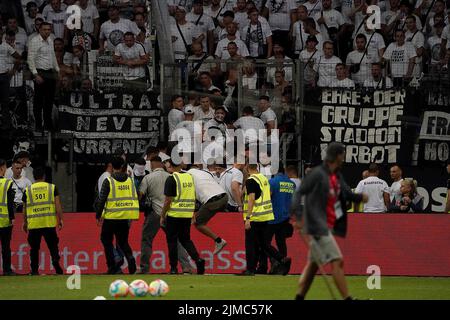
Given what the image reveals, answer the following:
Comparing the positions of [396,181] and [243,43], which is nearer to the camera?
[396,181]

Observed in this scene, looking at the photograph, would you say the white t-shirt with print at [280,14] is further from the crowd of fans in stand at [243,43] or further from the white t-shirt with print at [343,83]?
the white t-shirt with print at [343,83]

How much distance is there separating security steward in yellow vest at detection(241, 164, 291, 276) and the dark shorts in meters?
0.48

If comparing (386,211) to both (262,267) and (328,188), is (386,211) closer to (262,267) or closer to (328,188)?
(262,267)

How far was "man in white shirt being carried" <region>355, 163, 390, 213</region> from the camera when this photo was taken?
22422 mm

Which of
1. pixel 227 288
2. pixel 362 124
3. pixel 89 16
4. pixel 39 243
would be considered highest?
pixel 89 16

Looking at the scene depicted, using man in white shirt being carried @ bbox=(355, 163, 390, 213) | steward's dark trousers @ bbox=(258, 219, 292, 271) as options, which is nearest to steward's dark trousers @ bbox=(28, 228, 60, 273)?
steward's dark trousers @ bbox=(258, 219, 292, 271)

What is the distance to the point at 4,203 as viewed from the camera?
21.4 meters

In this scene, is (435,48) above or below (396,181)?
above

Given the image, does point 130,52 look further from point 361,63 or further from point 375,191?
point 375,191

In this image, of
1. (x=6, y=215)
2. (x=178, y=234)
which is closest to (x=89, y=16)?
(x=6, y=215)

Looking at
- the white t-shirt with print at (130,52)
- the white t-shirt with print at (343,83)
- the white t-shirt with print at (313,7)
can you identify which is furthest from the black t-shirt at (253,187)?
the white t-shirt with print at (313,7)

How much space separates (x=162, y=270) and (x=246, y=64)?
16.2ft

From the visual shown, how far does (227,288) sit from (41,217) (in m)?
4.87
